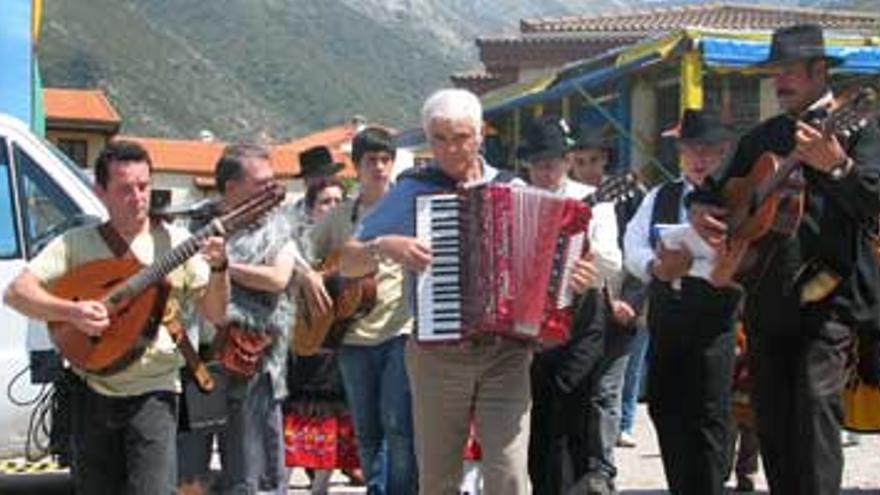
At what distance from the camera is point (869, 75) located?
46.0 feet

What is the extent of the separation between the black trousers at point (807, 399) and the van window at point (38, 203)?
436cm

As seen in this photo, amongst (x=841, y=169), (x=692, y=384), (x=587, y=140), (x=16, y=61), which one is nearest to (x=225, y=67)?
(x=16, y=61)

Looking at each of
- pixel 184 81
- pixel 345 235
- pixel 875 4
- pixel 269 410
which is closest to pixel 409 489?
pixel 269 410

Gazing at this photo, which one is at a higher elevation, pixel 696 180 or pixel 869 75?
pixel 869 75

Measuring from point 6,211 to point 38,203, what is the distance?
0.18 metres

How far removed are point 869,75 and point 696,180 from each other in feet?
25.0

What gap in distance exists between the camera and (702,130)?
7121 mm

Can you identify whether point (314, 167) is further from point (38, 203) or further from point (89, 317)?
point (89, 317)

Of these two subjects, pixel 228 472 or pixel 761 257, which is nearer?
pixel 761 257

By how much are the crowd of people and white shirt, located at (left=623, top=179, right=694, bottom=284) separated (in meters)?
0.01

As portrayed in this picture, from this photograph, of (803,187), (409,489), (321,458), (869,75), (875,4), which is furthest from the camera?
(875,4)

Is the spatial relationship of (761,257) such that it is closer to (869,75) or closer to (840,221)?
(840,221)

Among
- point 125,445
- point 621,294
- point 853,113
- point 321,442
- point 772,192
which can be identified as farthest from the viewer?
point 321,442

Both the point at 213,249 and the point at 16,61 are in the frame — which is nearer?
the point at 213,249
